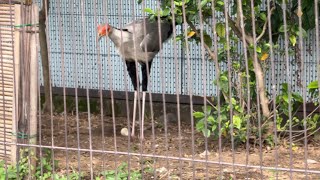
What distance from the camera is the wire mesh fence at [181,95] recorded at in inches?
224

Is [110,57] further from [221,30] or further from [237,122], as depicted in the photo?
[237,122]

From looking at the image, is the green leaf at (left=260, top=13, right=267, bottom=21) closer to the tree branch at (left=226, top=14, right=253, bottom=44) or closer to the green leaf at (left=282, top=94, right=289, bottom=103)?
the tree branch at (left=226, top=14, right=253, bottom=44)

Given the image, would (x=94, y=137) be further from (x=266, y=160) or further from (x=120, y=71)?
(x=266, y=160)

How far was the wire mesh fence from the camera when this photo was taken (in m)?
5.70

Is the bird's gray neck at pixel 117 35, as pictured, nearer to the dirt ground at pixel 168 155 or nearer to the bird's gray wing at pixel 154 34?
the bird's gray wing at pixel 154 34

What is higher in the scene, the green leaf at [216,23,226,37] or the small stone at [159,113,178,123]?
the green leaf at [216,23,226,37]

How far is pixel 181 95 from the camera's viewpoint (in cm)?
903

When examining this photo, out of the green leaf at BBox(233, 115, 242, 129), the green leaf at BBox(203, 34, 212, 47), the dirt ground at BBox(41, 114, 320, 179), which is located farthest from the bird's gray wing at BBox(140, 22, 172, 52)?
the green leaf at BBox(233, 115, 242, 129)

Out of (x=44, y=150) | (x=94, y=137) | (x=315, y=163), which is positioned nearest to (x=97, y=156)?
(x=44, y=150)

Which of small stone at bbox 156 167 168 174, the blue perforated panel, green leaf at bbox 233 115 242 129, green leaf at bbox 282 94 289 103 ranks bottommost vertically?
small stone at bbox 156 167 168 174

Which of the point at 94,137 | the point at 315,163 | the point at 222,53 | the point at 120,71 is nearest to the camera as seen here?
the point at 315,163

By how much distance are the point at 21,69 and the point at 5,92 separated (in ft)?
0.99

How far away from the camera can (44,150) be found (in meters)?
7.00

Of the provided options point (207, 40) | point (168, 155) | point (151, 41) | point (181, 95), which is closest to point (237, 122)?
point (168, 155)
